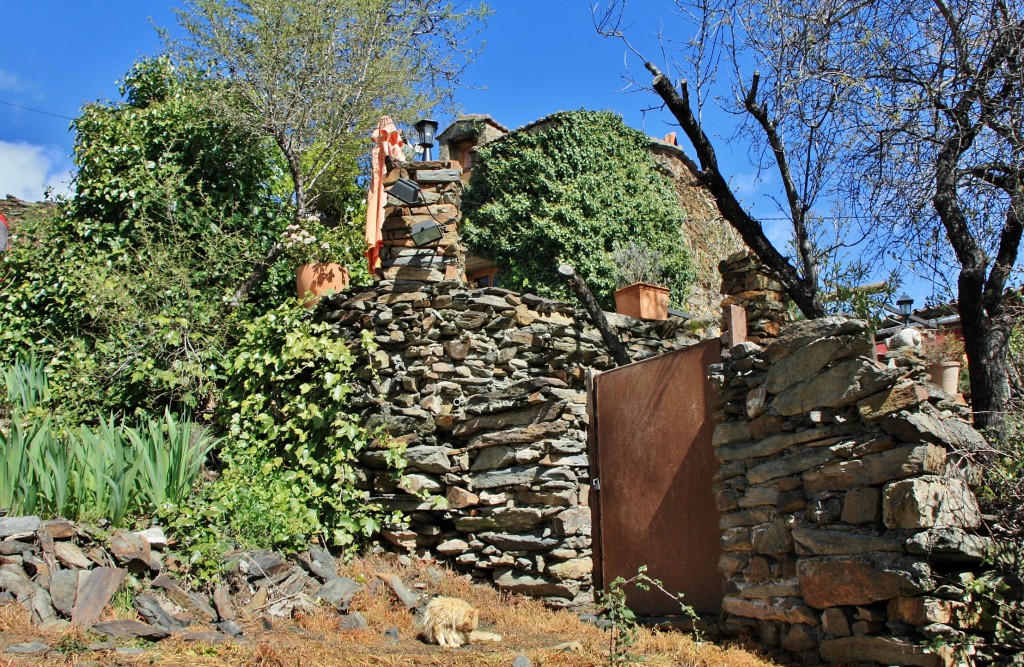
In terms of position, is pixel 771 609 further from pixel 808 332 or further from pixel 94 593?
pixel 94 593

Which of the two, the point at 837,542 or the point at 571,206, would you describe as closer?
the point at 837,542

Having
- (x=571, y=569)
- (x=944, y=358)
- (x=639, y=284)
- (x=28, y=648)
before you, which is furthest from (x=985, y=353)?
(x=28, y=648)

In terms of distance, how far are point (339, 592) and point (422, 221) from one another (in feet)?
10.7

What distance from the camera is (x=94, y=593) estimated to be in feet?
14.4

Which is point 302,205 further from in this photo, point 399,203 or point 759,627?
point 759,627

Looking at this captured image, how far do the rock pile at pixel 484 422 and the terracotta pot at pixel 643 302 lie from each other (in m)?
1.14

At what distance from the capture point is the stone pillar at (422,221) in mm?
6957

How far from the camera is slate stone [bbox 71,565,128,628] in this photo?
4.28 m

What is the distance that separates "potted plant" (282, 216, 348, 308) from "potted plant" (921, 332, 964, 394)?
18.3ft

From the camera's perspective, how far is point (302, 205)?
31.4ft

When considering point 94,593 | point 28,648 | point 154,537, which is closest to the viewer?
point 28,648

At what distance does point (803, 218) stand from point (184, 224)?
649cm

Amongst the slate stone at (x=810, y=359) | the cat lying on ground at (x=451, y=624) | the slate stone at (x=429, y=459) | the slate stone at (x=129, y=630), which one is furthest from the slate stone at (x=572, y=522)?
the slate stone at (x=129, y=630)

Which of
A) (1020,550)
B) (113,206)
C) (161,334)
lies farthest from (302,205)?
(1020,550)
